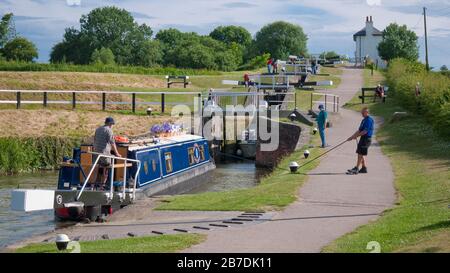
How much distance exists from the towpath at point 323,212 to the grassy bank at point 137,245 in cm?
28

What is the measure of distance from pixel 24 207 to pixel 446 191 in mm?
8085

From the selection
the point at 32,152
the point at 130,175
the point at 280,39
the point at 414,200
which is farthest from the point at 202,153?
the point at 280,39

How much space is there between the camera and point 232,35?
134375 millimetres

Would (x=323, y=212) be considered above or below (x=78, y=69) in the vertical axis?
below

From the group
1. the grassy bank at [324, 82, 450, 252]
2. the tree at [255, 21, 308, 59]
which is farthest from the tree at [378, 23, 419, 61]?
the grassy bank at [324, 82, 450, 252]

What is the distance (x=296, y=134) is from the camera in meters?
30.5

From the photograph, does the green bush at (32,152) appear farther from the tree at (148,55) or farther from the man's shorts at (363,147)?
the tree at (148,55)

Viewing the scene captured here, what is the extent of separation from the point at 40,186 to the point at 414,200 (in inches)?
550

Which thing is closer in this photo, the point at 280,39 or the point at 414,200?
the point at 414,200

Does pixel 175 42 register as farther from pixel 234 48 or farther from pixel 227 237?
pixel 227 237

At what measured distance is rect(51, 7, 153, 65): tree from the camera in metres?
101

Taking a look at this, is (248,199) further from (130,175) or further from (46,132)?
(46,132)

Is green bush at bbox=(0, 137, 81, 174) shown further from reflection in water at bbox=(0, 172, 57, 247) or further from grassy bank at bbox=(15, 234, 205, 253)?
grassy bank at bbox=(15, 234, 205, 253)
